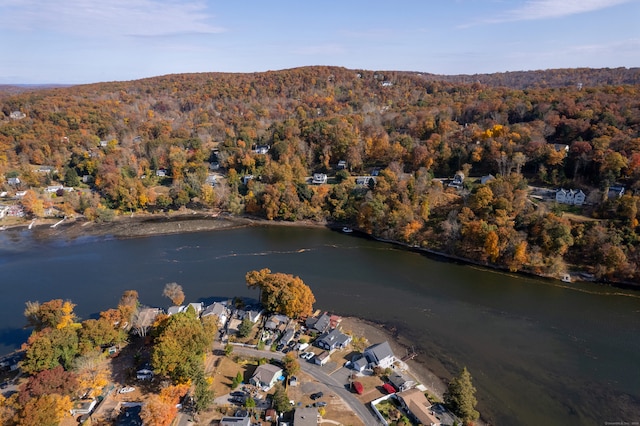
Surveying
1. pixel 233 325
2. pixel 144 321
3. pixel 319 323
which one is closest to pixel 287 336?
pixel 319 323

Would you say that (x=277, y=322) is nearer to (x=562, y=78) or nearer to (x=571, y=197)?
(x=571, y=197)

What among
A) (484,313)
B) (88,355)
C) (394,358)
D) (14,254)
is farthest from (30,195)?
(484,313)

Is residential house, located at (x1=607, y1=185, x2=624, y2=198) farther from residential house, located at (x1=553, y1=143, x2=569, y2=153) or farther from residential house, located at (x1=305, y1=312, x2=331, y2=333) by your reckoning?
residential house, located at (x1=305, y1=312, x2=331, y2=333)

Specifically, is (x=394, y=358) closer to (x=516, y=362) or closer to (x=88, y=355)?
(x=516, y=362)

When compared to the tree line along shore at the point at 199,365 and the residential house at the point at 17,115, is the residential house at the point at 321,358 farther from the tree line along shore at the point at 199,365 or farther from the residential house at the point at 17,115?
the residential house at the point at 17,115

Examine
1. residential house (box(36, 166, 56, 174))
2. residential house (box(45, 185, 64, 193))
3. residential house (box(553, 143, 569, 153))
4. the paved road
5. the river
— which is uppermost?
residential house (box(553, 143, 569, 153))

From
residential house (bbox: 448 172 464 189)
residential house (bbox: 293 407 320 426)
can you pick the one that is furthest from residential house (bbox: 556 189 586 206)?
residential house (bbox: 293 407 320 426)

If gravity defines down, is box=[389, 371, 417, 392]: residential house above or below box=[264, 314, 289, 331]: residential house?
below
